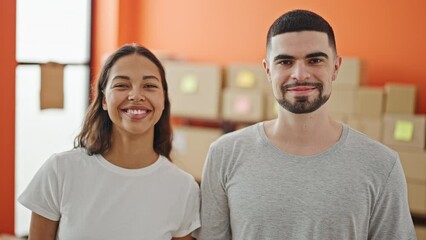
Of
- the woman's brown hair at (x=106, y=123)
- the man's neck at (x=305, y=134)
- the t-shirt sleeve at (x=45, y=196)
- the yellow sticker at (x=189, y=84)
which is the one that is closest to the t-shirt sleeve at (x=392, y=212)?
the man's neck at (x=305, y=134)

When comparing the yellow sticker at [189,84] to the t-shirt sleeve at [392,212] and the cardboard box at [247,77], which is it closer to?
the cardboard box at [247,77]

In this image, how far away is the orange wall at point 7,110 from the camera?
3.14 meters

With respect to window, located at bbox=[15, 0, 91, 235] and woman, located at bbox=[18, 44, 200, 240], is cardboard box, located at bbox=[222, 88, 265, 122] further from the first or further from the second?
woman, located at bbox=[18, 44, 200, 240]

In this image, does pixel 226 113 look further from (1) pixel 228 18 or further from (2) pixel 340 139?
(2) pixel 340 139

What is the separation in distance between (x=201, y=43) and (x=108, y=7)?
0.76 m

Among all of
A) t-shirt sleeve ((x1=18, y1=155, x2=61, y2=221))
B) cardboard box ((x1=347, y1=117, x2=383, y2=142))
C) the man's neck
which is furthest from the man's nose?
cardboard box ((x1=347, y1=117, x2=383, y2=142))

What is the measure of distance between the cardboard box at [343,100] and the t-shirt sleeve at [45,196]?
218 cm

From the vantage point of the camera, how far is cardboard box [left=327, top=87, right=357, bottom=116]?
3400 mm

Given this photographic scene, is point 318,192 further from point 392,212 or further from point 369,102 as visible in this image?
point 369,102

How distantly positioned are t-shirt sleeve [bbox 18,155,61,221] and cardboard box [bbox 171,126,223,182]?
7.43ft

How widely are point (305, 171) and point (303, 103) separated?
18 cm

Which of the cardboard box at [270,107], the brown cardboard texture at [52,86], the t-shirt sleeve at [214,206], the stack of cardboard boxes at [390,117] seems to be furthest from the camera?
the cardboard box at [270,107]

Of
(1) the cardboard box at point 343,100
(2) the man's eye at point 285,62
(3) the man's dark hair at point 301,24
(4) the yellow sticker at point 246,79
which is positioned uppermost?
(3) the man's dark hair at point 301,24

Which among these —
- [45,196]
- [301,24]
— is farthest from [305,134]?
[45,196]
